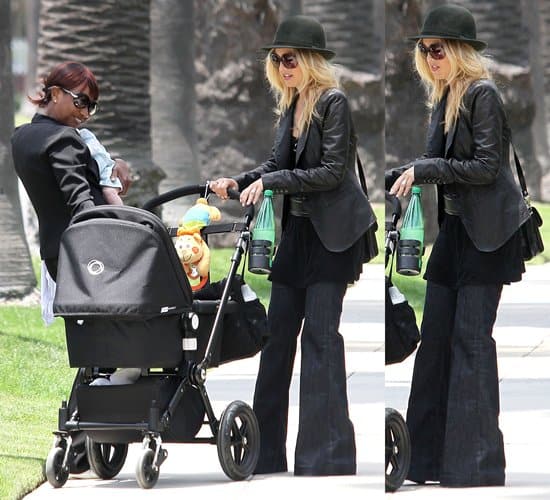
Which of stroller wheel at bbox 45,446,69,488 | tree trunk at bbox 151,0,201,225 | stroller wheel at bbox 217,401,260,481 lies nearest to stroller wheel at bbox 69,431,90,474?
stroller wheel at bbox 45,446,69,488

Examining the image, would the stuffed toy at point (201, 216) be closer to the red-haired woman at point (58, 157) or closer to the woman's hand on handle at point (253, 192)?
the red-haired woman at point (58, 157)

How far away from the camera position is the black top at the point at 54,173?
6.58 metres

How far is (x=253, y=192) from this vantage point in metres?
6.32

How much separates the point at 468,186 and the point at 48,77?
6.34 feet

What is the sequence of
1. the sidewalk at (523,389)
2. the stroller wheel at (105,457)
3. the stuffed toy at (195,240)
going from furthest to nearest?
the stuffed toy at (195,240)
the stroller wheel at (105,457)
the sidewalk at (523,389)

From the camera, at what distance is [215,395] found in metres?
8.37

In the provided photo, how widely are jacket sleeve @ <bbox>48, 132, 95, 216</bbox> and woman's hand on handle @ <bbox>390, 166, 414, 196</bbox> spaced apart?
1732 millimetres

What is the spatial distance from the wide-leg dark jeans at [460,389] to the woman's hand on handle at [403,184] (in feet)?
1.83

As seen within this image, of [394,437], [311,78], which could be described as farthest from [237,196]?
[394,437]

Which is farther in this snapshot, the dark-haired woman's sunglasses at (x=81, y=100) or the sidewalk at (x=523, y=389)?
the dark-haired woman's sunglasses at (x=81, y=100)

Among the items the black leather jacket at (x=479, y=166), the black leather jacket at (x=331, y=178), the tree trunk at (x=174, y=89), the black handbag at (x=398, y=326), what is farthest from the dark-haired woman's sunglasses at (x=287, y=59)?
the tree trunk at (x=174, y=89)

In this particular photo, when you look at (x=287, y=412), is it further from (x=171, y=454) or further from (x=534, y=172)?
(x=534, y=172)

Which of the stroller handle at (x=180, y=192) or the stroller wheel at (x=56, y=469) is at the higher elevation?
the stroller handle at (x=180, y=192)

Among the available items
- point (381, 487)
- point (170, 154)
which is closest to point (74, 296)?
point (381, 487)
